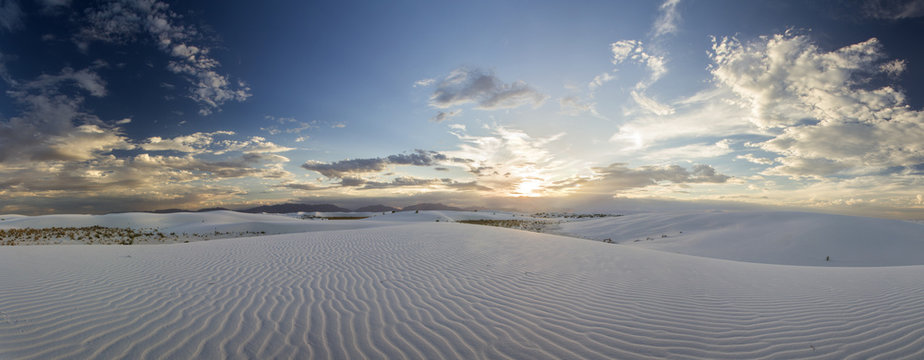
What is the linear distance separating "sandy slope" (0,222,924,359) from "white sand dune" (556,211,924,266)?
7.19 m

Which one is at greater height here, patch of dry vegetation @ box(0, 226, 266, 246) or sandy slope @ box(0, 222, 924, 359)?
patch of dry vegetation @ box(0, 226, 266, 246)

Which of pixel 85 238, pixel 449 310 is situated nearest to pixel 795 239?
pixel 449 310

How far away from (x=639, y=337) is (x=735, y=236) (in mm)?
17762

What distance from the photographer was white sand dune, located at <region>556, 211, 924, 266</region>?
1321cm

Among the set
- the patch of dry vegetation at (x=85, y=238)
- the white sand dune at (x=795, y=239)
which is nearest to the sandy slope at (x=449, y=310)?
the white sand dune at (x=795, y=239)

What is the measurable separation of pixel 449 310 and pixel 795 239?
1834 cm

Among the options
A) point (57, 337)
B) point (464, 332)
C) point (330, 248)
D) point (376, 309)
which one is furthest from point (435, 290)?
point (330, 248)

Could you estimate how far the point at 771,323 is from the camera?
176 inches

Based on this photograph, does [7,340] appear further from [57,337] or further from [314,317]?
[314,317]

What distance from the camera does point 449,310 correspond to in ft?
15.9

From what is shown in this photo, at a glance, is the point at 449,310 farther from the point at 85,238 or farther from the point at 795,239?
the point at 85,238

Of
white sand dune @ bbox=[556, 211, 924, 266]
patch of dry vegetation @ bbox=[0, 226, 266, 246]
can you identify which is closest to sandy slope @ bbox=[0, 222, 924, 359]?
white sand dune @ bbox=[556, 211, 924, 266]

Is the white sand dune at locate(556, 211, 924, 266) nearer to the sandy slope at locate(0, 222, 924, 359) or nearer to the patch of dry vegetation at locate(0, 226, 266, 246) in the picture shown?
the sandy slope at locate(0, 222, 924, 359)

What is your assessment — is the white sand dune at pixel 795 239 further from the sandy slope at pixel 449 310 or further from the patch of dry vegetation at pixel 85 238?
the patch of dry vegetation at pixel 85 238
